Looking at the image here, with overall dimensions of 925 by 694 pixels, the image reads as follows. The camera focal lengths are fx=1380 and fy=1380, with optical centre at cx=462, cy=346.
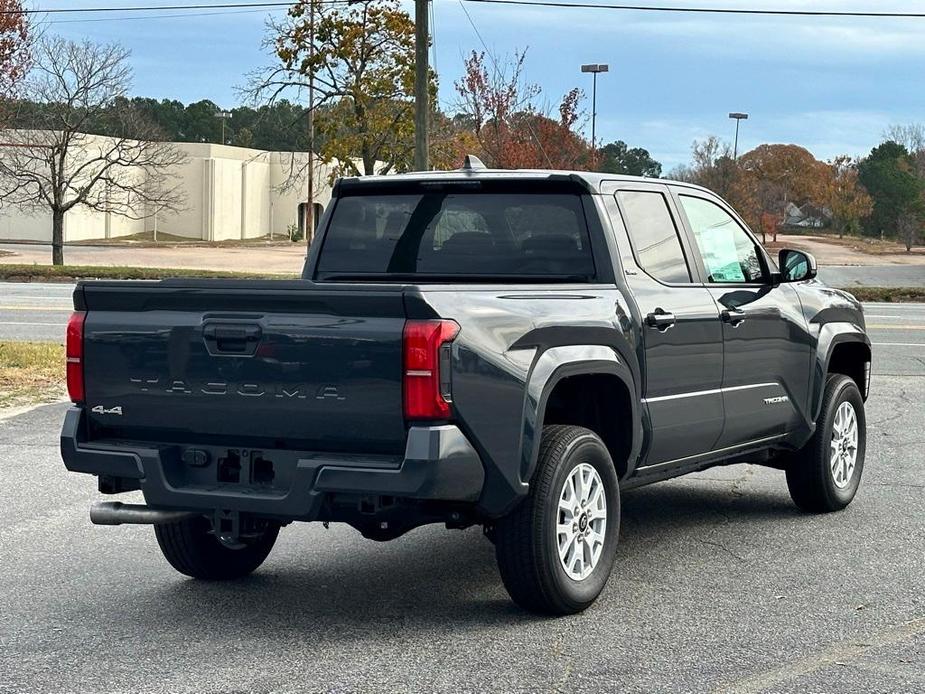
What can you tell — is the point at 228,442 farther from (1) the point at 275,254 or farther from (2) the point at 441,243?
(1) the point at 275,254

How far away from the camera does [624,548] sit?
24.1ft

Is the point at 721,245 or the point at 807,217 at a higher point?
the point at 807,217

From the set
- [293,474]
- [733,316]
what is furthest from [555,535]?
[733,316]

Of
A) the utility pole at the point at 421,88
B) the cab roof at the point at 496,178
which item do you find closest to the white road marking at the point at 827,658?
the cab roof at the point at 496,178

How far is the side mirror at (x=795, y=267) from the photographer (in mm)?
7898

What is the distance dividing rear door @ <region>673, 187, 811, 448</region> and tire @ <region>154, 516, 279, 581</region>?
2501 millimetres

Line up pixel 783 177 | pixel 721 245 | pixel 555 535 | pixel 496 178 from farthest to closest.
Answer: pixel 783 177 < pixel 721 245 < pixel 496 178 < pixel 555 535

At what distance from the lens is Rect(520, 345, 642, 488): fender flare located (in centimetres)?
Result: 555

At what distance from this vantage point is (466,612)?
5973 mm

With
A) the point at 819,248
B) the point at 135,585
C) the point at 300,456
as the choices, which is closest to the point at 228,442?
the point at 300,456

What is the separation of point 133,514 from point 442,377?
152cm

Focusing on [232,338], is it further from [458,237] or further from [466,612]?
[458,237]

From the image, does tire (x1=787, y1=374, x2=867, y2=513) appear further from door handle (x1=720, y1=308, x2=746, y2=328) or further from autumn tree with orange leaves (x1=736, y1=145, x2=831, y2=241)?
autumn tree with orange leaves (x1=736, y1=145, x2=831, y2=241)

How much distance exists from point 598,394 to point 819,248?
69048 millimetres
